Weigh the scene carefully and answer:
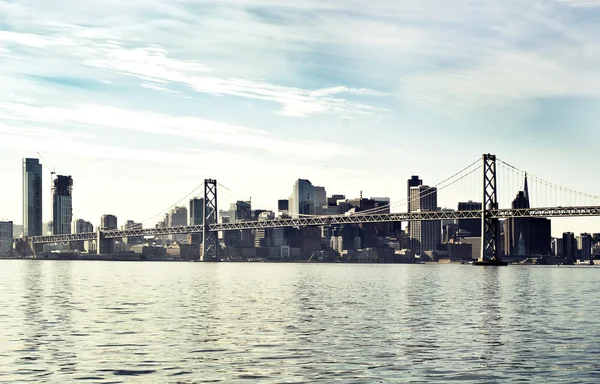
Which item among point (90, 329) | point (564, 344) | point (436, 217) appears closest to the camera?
point (564, 344)

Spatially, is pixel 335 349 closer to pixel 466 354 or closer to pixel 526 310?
pixel 466 354

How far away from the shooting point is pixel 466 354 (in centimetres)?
2480

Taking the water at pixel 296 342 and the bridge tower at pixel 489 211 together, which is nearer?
the water at pixel 296 342

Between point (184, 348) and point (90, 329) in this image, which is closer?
point (184, 348)

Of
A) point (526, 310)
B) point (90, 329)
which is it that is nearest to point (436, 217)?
point (526, 310)

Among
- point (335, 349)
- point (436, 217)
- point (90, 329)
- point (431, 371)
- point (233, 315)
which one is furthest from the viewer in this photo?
point (436, 217)

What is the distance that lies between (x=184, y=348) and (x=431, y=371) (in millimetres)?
8172

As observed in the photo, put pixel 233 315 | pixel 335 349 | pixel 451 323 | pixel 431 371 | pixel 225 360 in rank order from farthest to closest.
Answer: pixel 233 315 < pixel 451 323 < pixel 335 349 < pixel 225 360 < pixel 431 371

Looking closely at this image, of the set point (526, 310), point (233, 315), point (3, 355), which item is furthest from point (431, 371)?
point (526, 310)

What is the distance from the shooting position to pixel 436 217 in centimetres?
15762

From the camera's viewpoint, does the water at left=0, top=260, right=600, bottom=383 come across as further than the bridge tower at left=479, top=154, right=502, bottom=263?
No

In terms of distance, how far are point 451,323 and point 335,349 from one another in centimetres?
1012

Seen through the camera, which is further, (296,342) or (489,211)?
(489,211)

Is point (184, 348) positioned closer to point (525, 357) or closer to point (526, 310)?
point (525, 357)
